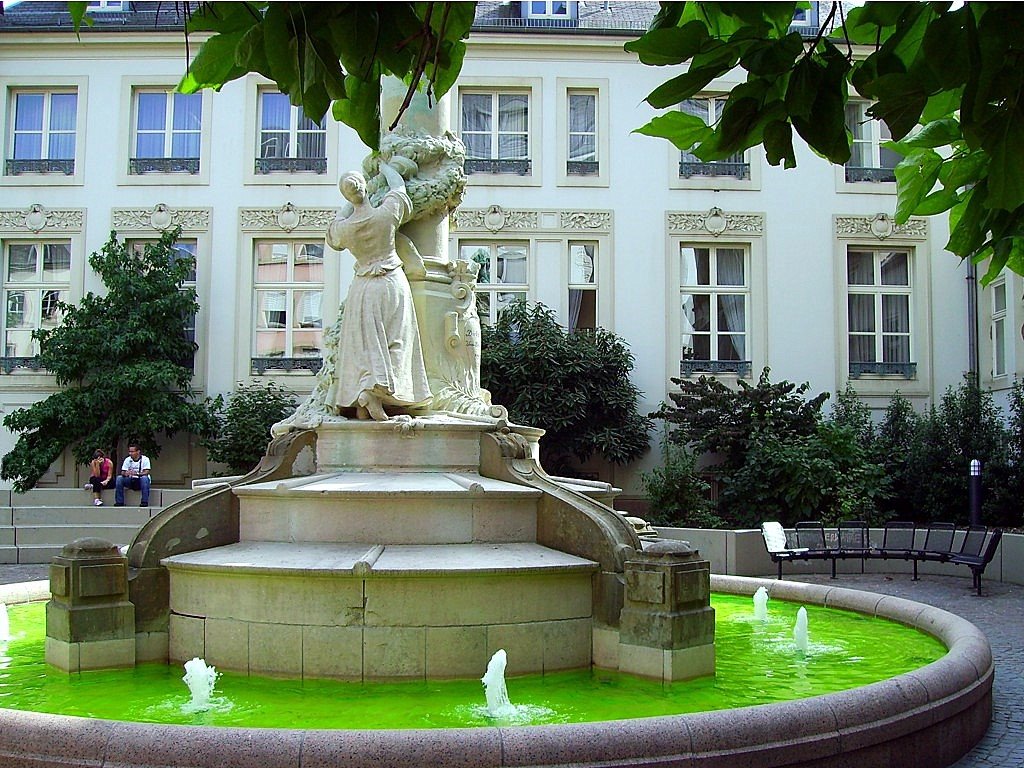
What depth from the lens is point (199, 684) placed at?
6.88 meters

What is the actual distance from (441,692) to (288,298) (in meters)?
20.3

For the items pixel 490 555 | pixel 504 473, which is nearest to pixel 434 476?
pixel 504 473

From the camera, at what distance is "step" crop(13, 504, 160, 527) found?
66.2 feet

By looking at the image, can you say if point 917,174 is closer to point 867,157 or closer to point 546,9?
point 867,157

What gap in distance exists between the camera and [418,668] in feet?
23.6

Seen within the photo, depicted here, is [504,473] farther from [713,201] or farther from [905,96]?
[713,201]

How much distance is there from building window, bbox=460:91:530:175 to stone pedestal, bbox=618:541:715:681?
802 inches

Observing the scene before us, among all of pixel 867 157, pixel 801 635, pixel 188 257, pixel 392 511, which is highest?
pixel 867 157

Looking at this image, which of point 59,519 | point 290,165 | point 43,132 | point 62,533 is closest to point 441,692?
point 62,533

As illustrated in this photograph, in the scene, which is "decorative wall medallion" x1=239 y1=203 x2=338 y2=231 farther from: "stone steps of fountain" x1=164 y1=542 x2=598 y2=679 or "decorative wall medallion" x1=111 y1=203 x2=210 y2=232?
"stone steps of fountain" x1=164 y1=542 x2=598 y2=679

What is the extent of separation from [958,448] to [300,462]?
18.2 meters

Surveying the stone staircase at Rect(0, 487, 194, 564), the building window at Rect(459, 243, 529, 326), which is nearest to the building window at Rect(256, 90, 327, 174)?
the building window at Rect(459, 243, 529, 326)

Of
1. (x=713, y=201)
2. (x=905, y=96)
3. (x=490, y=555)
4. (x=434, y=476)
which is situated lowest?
(x=490, y=555)

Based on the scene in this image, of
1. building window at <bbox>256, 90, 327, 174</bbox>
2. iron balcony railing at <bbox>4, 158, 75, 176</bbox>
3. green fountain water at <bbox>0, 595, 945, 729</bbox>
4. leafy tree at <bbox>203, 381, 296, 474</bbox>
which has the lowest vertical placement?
green fountain water at <bbox>0, 595, 945, 729</bbox>
